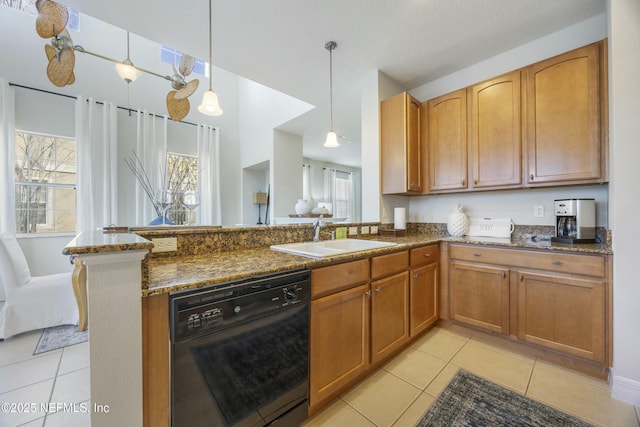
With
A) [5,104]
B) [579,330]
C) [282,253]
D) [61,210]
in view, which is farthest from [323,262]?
[5,104]

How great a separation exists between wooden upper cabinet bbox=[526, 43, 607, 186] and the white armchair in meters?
4.51

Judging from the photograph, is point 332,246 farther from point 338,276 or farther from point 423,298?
point 423,298

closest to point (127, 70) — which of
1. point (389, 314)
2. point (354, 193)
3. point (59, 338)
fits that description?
point (59, 338)

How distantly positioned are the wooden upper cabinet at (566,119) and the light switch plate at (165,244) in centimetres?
274

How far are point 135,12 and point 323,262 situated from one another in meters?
2.35

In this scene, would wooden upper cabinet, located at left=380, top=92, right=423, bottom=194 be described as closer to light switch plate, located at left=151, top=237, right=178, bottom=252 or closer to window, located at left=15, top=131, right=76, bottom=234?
light switch plate, located at left=151, top=237, right=178, bottom=252

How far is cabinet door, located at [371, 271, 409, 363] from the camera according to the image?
5.25 feet

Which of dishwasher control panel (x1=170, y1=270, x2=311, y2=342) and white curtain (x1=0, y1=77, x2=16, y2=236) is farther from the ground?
white curtain (x1=0, y1=77, x2=16, y2=236)

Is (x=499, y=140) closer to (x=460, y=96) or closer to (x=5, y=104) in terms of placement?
(x=460, y=96)

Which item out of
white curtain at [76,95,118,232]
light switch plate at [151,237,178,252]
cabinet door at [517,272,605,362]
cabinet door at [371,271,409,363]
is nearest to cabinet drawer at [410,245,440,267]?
cabinet door at [371,271,409,363]

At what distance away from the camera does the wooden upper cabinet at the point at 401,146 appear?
2.44 meters

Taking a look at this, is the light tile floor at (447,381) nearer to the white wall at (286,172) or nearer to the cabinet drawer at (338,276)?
the cabinet drawer at (338,276)

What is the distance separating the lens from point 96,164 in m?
3.71

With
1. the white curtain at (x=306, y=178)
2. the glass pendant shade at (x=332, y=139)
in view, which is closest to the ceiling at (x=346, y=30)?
the glass pendant shade at (x=332, y=139)
